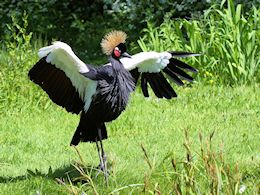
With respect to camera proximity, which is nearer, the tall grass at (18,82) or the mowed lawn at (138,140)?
the mowed lawn at (138,140)

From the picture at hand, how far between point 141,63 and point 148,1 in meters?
6.79

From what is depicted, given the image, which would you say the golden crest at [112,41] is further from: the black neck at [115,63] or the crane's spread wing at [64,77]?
the crane's spread wing at [64,77]

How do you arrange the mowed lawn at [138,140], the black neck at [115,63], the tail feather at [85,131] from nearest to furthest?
the mowed lawn at [138,140], the black neck at [115,63], the tail feather at [85,131]

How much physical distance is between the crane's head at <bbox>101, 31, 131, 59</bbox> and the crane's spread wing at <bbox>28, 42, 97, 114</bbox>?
227 mm

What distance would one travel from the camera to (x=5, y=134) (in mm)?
7062

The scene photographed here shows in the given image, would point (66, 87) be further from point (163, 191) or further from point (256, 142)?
point (256, 142)

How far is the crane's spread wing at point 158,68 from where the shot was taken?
5.76 m

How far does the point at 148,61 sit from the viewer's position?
5812 millimetres

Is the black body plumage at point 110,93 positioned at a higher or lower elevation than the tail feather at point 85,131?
higher

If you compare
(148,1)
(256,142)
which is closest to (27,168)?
(256,142)

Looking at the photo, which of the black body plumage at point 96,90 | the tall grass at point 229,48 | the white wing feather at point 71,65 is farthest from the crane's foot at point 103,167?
the tall grass at point 229,48

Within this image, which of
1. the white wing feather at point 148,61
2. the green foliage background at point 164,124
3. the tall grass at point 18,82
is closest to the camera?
the green foliage background at point 164,124

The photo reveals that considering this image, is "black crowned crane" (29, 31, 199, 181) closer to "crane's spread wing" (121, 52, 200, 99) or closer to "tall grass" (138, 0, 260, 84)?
"crane's spread wing" (121, 52, 200, 99)

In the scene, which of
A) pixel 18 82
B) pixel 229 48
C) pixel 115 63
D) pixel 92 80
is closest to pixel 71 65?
pixel 92 80
